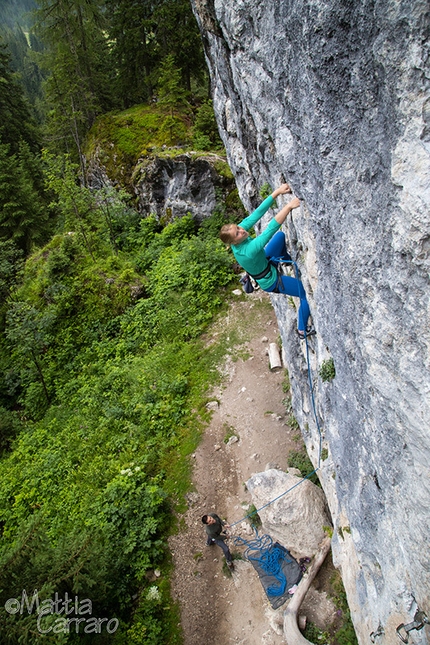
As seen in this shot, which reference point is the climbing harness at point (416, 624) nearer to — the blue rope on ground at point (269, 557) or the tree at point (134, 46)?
the blue rope on ground at point (269, 557)

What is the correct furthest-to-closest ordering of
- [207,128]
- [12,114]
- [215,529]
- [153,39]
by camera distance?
[12,114] → [153,39] → [207,128] → [215,529]

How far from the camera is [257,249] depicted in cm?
532

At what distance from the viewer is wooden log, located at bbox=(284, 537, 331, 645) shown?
609cm

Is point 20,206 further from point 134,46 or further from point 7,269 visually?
point 134,46

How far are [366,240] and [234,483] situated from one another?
7.49 meters

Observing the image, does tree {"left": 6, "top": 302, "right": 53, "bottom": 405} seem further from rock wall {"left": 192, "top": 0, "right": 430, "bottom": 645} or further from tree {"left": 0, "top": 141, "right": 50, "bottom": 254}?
rock wall {"left": 192, "top": 0, "right": 430, "bottom": 645}

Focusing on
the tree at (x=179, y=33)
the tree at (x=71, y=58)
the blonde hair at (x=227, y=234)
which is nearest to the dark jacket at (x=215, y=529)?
the blonde hair at (x=227, y=234)

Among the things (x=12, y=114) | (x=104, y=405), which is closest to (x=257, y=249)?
(x=104, y=405)

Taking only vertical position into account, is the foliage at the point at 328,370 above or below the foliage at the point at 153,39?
below

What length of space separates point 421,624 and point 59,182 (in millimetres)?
18993

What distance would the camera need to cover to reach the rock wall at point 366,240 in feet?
8.68

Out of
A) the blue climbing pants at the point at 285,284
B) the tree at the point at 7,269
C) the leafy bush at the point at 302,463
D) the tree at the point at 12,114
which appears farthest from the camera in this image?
the tree at the point at 12,114

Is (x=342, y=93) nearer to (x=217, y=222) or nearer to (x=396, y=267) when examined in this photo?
(x=396, y=267)

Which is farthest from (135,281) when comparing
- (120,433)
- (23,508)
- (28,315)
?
(23,508)
